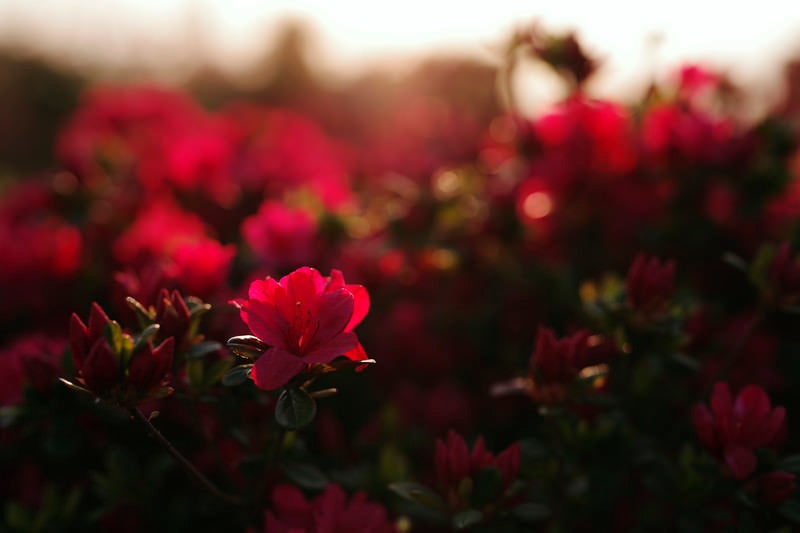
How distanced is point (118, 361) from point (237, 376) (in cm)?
15

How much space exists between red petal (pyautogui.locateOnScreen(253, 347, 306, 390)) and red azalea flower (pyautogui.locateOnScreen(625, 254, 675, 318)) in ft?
1.92

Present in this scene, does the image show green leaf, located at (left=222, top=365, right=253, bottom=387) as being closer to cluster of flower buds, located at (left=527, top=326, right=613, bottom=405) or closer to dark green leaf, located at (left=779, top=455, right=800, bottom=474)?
cluster of flower buds, located at (left=527, top=326, right=613, bottom=405)

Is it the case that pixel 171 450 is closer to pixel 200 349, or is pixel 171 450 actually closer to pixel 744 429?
pixel 200 349

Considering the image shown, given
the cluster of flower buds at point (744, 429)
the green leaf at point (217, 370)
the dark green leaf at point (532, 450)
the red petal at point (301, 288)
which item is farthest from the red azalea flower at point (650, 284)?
the green leaf at point (217, 370)

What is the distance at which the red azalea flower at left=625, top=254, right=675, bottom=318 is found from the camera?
1.14m

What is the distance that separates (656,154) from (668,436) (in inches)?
33.5

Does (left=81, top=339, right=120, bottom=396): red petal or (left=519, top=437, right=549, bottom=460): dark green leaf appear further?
(left=519, top=437, right=549, bottom=460): dark green leaf

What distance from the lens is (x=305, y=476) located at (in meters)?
1.08

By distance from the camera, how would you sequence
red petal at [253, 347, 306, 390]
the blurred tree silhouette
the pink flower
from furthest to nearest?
1. the blurred tree silhouette
2. the pink flower
3. red petal at [253, 347, 306, 390]

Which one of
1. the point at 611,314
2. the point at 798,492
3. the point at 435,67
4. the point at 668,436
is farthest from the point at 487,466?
the point at 435,67

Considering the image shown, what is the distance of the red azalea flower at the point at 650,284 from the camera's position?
45.0 inches

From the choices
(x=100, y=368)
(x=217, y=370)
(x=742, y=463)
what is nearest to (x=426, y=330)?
(x=217, y=370)

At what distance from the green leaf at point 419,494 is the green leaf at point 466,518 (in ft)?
0.16

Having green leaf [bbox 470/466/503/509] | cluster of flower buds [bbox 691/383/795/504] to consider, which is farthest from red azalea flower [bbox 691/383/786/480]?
green leaf [bbox 470/466/503/509]
